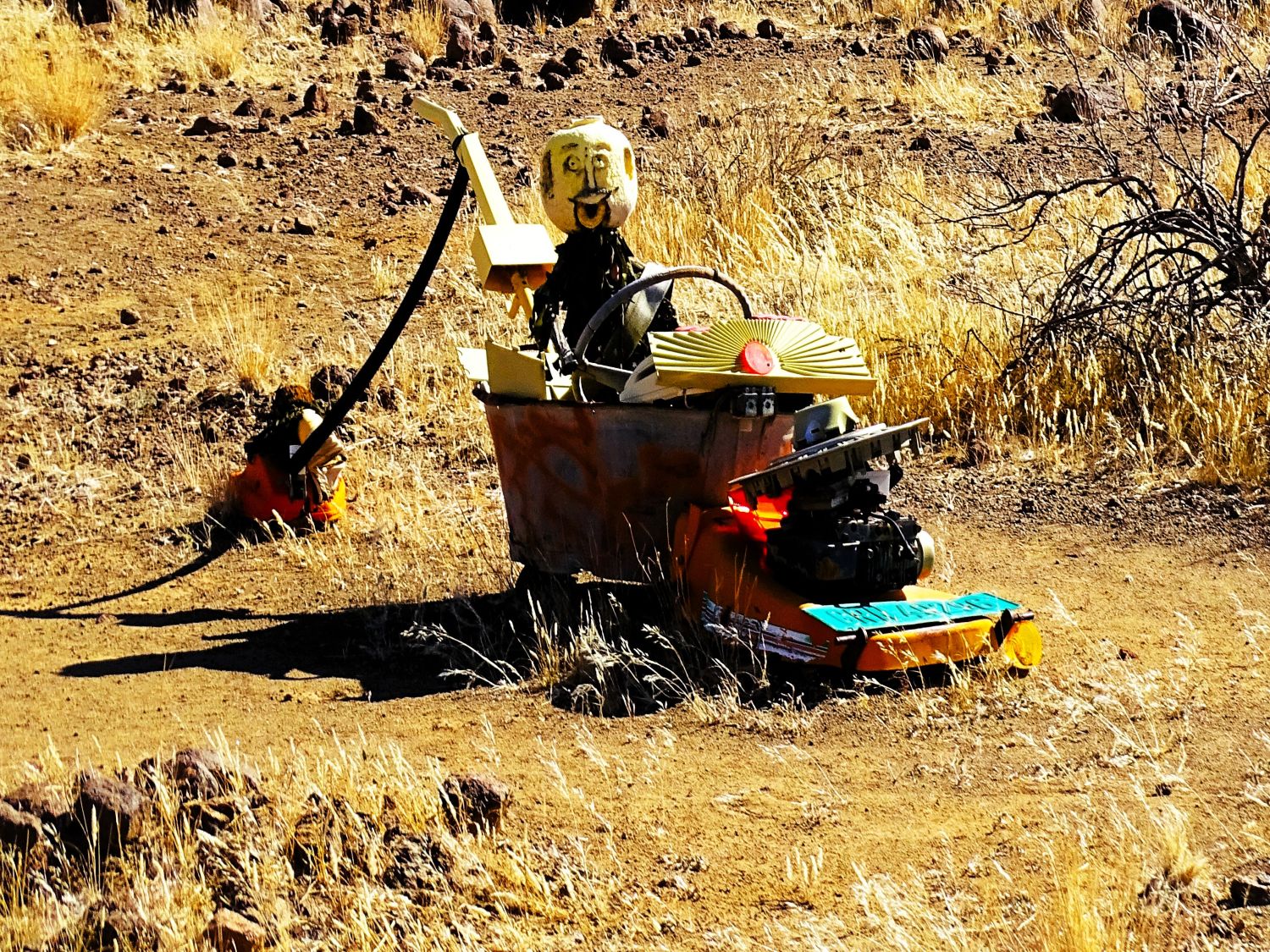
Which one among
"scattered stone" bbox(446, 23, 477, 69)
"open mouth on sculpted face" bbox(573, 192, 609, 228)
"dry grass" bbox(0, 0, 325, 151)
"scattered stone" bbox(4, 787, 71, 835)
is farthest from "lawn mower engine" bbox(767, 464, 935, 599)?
"scattered stone" bbox(446, 23, 477, 69)

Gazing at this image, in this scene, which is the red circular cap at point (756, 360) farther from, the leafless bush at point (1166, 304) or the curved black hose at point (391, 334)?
the leafless bush at point (1166, 304)

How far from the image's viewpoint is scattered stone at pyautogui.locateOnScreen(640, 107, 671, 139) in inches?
477

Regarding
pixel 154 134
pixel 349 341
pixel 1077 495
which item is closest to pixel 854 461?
pixel 1077 495

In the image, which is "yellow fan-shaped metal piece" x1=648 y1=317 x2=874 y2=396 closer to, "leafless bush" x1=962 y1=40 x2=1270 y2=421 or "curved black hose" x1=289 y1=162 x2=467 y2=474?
"curved black hose" x1=289 y1=162 x2=467 y2=474

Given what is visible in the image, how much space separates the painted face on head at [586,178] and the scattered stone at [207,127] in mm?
6915

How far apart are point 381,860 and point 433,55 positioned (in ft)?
36.6

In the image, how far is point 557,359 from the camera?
545 cm

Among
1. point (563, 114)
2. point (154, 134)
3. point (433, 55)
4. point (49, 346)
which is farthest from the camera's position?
point (433, 55)

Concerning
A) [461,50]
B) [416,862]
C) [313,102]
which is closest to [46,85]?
[313,102]

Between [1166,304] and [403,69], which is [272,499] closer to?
[1166,304]

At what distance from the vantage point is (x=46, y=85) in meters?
11.5

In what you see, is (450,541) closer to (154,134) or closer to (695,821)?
(695,821)

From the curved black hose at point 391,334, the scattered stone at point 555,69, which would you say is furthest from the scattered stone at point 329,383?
the scattered stone at point 555,69

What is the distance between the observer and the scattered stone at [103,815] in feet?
12.8
